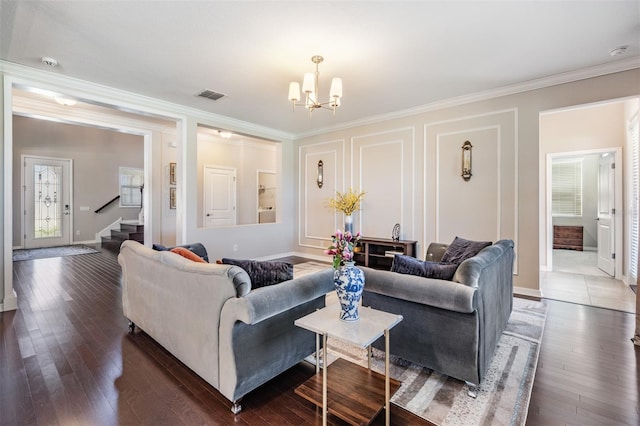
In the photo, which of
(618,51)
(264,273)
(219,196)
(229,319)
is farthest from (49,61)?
(618,51)

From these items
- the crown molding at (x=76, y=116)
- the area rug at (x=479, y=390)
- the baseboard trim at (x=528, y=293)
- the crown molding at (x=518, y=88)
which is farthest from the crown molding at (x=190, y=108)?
the area rug at (x=479, y=390)

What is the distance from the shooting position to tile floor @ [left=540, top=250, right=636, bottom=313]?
11.9 ft

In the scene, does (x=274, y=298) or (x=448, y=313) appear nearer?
(x=274, y=298)

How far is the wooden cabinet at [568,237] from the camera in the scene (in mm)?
7535

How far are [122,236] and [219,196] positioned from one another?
115 inches

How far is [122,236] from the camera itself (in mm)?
7770

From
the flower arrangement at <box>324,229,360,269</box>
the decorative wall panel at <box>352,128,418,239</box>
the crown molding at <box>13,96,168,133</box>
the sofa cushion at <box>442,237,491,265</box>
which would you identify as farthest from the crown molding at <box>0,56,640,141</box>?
the flower arrangement at <box>324,229,360,269</box>

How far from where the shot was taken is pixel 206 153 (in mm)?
7184

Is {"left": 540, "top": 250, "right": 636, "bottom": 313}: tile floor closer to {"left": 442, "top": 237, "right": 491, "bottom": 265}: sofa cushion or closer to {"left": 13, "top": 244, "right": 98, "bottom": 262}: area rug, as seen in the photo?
{"left": 442, "top": 237, "right": 491, "bottom": 265}: sofa cushion

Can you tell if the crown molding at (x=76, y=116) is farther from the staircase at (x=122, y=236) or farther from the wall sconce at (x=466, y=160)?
the wall sconce at (x=466, y=160)

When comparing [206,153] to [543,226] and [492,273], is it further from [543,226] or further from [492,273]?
[543,226]

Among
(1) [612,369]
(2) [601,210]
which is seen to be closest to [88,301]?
(1) [612,369]

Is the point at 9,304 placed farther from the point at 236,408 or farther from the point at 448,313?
the point at 448,313

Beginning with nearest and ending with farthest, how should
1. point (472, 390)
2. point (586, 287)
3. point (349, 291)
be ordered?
point (349, 291) → point (472, 390) → point (586, 287)
